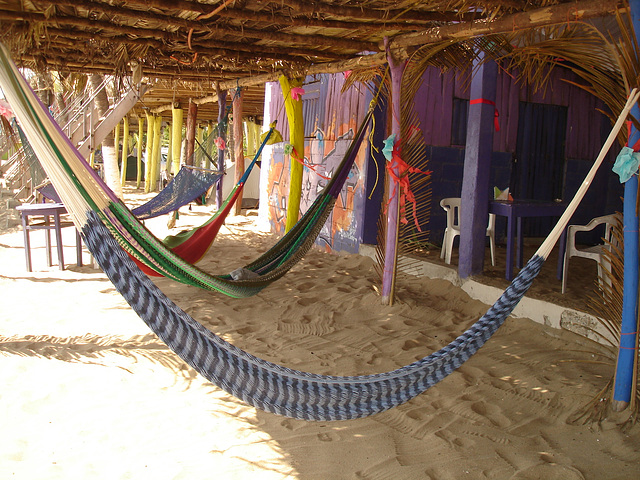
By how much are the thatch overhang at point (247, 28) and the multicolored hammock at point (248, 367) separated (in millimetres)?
1362

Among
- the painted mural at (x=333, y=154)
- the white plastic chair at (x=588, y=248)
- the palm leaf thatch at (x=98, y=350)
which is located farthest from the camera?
the painted mural at (x=333, y=154)

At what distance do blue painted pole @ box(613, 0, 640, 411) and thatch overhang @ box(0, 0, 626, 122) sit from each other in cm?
65

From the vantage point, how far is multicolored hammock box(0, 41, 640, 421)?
4.85 ft

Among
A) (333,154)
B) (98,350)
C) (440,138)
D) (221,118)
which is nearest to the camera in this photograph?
(98,350)

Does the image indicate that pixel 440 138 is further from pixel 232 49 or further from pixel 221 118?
pixel 221 118

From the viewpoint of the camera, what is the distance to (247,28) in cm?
315

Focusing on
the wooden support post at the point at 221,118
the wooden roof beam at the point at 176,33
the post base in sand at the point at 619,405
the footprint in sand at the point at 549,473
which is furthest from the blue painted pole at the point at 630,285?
the wooden support post at the point at 221,118

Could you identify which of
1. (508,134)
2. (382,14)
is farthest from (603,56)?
(508,134)

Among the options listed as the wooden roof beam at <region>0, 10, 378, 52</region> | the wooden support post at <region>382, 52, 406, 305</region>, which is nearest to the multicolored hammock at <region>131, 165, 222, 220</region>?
the wooden roof beam at <region>0, 10, 378, 52</region>

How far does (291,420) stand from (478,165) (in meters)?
2.17

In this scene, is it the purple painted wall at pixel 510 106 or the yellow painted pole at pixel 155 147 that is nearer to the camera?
the purple painted wall at pixel 510 106

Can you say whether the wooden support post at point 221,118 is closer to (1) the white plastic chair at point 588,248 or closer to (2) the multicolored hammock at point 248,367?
(1) the white plastic chair at point 588,248

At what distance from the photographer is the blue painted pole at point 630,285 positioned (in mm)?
1761

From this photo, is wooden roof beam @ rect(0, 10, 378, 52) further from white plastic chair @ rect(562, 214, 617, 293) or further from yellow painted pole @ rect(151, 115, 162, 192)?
yellow painted pole @ rect(151, 115, 162, 192)
